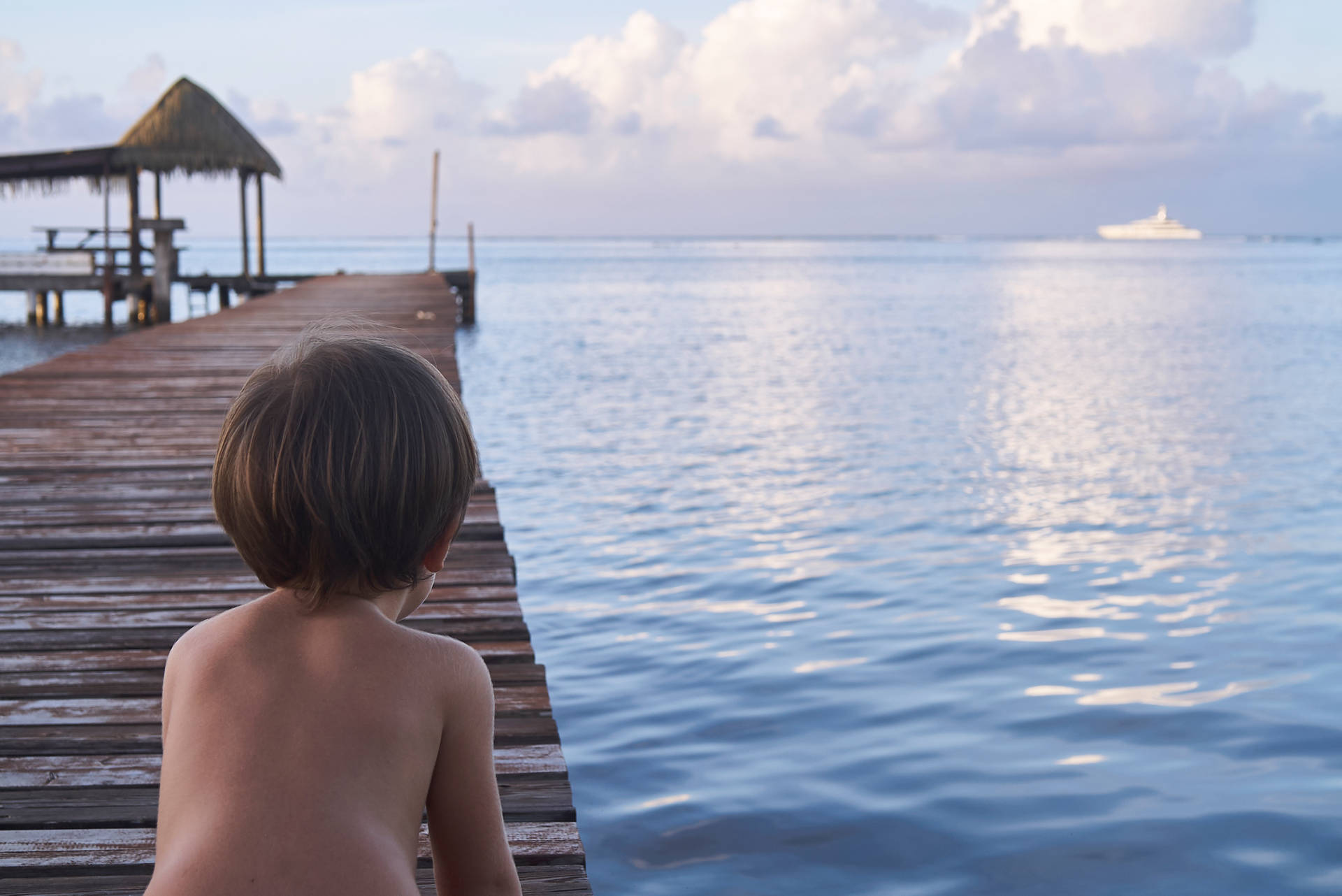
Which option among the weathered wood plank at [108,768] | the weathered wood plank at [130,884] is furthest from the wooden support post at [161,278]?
the weathered wood plank at [130,884]

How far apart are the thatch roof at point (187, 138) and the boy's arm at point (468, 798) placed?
84.9 ft

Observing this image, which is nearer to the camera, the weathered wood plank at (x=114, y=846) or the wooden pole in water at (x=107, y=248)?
the weathered wood plank at (x=114, y=846)

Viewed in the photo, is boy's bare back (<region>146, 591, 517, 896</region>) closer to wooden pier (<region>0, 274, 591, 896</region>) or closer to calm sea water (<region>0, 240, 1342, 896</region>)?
wooden pier (<region>0, 274, 591, 896</region>)

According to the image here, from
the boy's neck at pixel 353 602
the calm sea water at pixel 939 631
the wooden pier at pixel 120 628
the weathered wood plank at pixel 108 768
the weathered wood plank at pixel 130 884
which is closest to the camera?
the boy's neck at pixel 353 602

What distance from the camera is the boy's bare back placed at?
1.26m

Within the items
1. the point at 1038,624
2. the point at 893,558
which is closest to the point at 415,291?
the point at 893,558

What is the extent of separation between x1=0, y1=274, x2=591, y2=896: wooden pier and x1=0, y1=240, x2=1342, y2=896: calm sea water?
1.37 meters

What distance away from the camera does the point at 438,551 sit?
1444 mm

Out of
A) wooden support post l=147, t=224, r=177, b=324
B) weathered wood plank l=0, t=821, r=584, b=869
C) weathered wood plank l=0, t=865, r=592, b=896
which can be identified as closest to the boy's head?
weathered wood plank l=0, t=865, r=592, b=896

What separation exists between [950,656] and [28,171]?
79.1 feet

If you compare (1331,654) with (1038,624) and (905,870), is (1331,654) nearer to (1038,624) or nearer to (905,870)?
(1038,624)

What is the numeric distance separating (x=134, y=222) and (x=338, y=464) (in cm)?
2718

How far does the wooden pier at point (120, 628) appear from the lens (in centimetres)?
242

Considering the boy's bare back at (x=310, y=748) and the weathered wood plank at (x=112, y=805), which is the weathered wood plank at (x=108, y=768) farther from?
the boy's bare back at (x=310, y=748)
